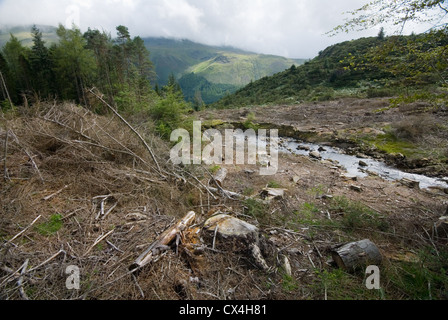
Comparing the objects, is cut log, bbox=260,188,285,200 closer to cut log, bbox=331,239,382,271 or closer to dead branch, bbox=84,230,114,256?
cut log, bbox=331,239,382,271

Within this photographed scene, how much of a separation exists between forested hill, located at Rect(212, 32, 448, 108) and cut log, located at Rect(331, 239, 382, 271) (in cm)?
260

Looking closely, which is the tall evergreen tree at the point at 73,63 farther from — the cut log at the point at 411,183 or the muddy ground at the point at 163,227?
the cut log at the point at 411,183

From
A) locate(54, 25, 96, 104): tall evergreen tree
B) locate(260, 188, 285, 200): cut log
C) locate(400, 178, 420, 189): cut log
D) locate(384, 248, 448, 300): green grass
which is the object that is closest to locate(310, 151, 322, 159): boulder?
locate(400, 178, 420, 189): cut log

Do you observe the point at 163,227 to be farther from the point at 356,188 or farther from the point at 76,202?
the point at 356,188

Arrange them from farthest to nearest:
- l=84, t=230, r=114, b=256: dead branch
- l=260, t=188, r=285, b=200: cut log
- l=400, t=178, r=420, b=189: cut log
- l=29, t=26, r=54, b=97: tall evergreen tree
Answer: l=29, t=26, r=54, b=97: tall evergreen tree < l=400, t=178, r=420, b=189: cut log < l=260, t=188, r=285, b=200: cut log < l=84, t=230, r=114, b=256: dead branch

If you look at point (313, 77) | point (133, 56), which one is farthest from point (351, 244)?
point (313, 77)

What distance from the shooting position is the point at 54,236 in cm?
286

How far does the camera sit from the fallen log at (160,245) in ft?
8.05

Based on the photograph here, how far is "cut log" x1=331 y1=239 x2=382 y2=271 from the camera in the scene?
2730 mm

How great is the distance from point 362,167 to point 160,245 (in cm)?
867

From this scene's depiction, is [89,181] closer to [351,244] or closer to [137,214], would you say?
[137,214]

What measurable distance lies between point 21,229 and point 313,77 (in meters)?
39.1

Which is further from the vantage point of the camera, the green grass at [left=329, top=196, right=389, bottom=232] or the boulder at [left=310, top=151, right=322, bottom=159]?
the boulder at [left=310, top=151, right=322, bottom=159]

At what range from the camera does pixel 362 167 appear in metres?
8.30
